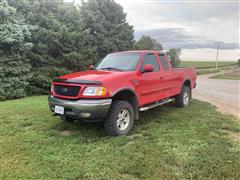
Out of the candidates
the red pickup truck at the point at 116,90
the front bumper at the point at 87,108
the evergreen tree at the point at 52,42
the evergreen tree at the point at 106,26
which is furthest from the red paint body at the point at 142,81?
the evergreen tree at the point at 106,26

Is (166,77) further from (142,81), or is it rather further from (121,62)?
(121,62)

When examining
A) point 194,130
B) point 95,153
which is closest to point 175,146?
point 194,130

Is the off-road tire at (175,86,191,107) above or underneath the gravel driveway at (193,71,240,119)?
above

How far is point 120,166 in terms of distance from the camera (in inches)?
125

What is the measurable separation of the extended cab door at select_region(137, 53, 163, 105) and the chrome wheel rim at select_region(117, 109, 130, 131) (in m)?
0.59

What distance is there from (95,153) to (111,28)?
1401 cm

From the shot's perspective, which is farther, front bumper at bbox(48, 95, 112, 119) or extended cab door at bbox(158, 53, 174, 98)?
extended cab door at bbox(158, 53, 174, 98)

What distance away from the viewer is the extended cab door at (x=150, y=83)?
4945 millimetres

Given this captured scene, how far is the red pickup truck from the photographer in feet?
13.1

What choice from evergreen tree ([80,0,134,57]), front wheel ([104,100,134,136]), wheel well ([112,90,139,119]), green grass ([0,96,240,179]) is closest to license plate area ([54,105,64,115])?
green grass ([0,96,240,179])

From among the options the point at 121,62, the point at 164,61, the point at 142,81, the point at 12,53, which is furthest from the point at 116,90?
the point at 12,53

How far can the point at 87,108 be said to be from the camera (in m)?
3.88

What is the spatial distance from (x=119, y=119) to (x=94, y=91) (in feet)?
2.97

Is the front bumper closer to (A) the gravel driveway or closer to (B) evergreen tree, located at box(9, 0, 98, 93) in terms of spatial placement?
(A) the gravel driveway
